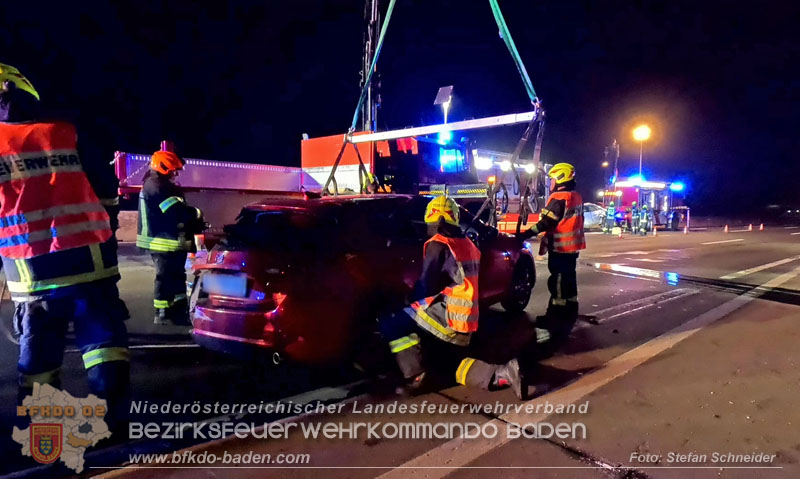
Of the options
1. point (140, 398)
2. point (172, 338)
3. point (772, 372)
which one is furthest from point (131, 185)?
point (772, 372)

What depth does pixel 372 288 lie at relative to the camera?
3.82 m

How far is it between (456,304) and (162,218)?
3.12m

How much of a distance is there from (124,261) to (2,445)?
25.2ft

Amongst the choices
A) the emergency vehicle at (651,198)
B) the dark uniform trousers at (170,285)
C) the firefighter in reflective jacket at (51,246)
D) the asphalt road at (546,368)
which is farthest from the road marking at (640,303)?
the emergency vehicle at (651,198)

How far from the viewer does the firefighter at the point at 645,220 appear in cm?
2210

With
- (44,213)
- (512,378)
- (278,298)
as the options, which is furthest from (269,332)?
(512,378)

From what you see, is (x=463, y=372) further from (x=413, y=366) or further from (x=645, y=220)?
(x=645, y=220)

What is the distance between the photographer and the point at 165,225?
4836 mm

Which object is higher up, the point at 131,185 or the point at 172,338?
the point at 131,185

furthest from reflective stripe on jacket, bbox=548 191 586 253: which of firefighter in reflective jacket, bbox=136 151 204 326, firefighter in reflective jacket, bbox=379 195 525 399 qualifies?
firefighter in reflective jacket, bbox=136 151 204 326

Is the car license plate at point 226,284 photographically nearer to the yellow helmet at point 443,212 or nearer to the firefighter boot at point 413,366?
the firefighter boot at point 413,366

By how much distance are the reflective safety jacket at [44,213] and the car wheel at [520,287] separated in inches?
169

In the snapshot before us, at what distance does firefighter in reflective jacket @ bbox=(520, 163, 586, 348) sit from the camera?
5.55 meters

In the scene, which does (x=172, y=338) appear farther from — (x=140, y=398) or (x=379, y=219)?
(x=379, y=219)
